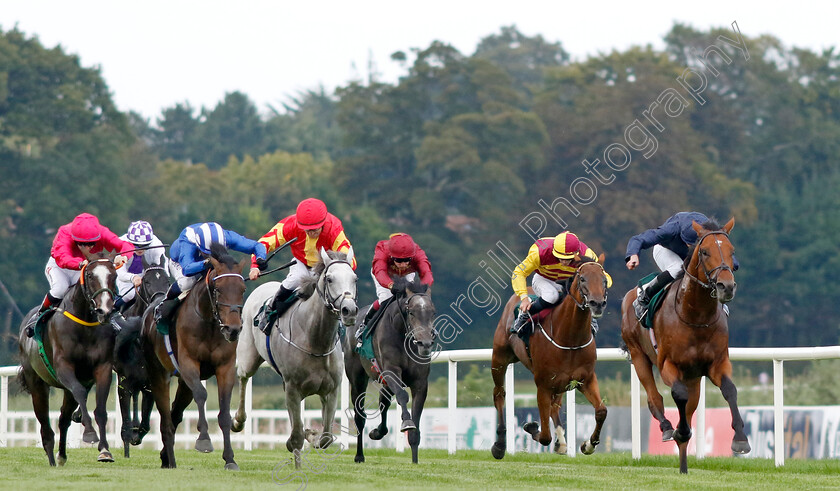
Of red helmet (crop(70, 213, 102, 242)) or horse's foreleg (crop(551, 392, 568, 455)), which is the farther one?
horse's foreleg (crop(551, 392, 568, 455))

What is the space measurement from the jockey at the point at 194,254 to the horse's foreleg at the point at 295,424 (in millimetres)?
914

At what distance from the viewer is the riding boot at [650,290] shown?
10.1 meters

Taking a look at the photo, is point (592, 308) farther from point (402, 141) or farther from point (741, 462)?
point (402, 141)

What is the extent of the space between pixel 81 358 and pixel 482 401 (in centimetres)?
780

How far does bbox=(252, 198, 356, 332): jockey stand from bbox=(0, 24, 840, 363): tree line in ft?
90.5

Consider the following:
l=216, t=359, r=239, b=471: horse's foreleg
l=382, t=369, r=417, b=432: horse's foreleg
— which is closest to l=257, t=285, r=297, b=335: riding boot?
l=216, t=359, r=239, b=471: horse's foreleg

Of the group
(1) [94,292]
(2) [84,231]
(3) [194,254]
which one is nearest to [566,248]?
(3) [194,254]

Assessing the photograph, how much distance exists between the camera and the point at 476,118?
44.7m

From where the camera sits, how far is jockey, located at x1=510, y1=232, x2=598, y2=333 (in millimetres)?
10578

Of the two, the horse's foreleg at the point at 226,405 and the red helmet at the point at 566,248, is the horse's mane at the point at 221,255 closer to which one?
the horse's foreleg at the point at 226,405

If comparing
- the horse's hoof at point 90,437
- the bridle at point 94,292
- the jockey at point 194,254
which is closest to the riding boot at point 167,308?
the jockey at point 194,254

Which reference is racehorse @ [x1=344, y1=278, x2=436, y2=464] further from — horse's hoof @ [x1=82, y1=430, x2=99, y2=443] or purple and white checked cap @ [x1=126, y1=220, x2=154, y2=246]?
horse's hoof @ [x1=82, y1=430, x2=99, y2=443]

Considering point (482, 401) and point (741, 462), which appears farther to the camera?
point (482, 401)

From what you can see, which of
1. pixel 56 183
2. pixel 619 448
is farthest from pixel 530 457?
pixel 56 183
